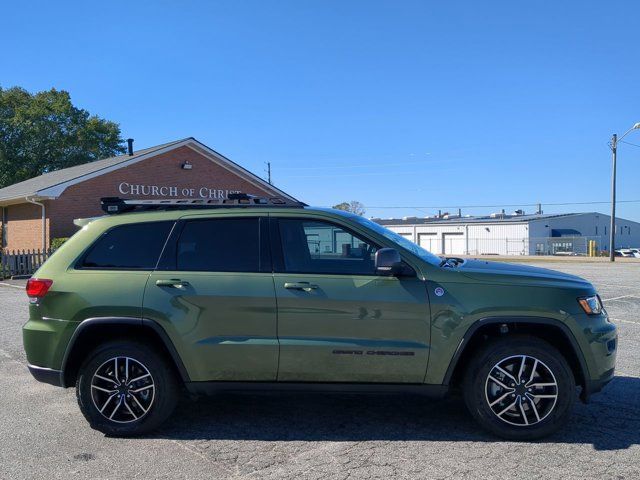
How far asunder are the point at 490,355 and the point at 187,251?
263 cm

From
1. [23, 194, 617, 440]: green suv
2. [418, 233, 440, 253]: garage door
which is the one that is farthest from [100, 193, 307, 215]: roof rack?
[418, 233, 440, 253]: garage door

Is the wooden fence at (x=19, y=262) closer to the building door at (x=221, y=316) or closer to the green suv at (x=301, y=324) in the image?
the green suv at (x=301, y=324)

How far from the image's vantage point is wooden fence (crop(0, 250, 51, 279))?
63.5 ft

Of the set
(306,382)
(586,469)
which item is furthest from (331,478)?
(586,469)

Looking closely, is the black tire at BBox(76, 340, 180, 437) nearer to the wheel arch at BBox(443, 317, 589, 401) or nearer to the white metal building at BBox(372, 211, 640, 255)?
the wheel arch at BBox(443, 317, 589, 401)

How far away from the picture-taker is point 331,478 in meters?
3.70

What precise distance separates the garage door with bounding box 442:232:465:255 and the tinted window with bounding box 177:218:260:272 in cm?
6052

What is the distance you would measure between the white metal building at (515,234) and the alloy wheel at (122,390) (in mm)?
50705

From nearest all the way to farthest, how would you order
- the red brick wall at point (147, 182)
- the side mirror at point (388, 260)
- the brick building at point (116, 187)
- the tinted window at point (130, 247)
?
the side mirror at point (388, 260) < the tinted window at point (130, 247) < the brick building at point (116, 187) < the red brick wall at point (147, 182)

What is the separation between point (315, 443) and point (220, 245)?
1793 millimetres

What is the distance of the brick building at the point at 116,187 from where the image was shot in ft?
69.1

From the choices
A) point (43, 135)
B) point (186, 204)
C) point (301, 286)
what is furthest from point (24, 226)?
point (301, 286)

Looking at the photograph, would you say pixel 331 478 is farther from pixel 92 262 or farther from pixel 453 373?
pixel 92 262

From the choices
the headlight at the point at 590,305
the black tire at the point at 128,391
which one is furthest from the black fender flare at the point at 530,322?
the black tire at the point at 128,391
